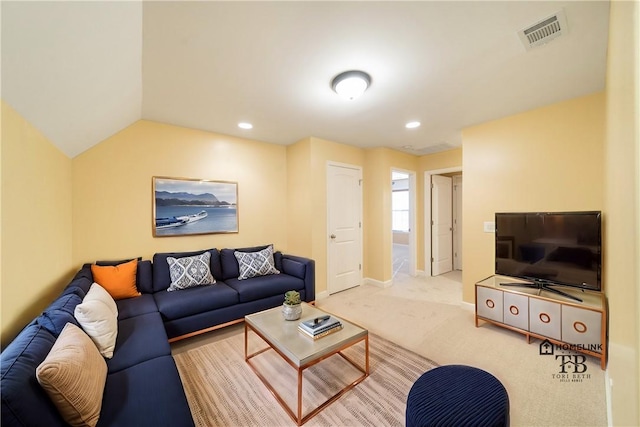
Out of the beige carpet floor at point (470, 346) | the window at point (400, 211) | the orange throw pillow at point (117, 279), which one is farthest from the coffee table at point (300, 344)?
the window at point (400, 211)

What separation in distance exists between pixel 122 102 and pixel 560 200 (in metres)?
4.43

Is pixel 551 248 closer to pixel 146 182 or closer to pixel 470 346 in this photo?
pixel 470 346

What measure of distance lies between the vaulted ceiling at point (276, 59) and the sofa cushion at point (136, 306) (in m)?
1.57

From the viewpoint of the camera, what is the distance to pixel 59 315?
1.41m

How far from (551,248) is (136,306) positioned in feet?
13.2

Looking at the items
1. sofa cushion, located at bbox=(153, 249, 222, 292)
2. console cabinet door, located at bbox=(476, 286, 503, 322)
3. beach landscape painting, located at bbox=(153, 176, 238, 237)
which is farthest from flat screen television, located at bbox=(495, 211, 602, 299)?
sofa cushion, located at bbox=(153, 249, 222, 292)

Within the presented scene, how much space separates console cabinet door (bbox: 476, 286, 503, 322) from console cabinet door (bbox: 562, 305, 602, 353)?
1.63 feet

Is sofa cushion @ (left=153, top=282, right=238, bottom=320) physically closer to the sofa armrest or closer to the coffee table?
the coffee table

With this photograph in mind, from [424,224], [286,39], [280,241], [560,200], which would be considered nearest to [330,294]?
[280,241]

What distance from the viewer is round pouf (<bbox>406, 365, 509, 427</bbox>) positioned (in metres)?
1.13

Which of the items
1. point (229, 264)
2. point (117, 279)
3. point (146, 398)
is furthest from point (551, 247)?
point (117, 279)

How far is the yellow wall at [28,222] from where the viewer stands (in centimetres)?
145

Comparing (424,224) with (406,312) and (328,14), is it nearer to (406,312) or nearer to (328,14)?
(406,312)

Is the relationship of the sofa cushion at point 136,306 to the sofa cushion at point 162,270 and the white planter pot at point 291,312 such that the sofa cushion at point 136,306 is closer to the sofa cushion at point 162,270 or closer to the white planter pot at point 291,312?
the sofa cushion at point 162,270
